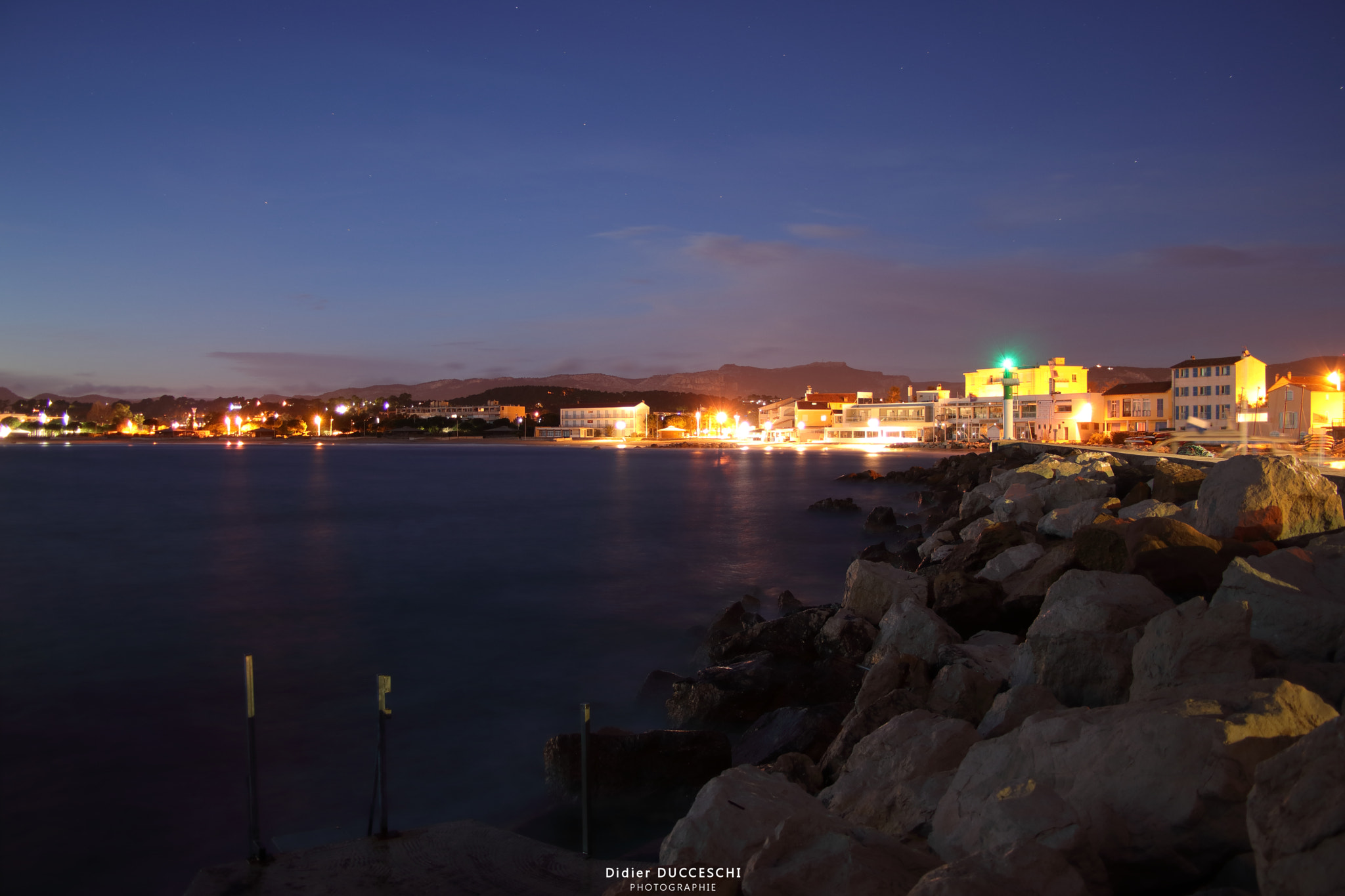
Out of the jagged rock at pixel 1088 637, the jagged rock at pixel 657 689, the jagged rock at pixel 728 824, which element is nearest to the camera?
the jagged rock at pixel 728 824

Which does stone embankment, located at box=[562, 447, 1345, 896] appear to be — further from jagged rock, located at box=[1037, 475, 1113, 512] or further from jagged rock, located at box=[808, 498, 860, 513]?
jagged rock, located at box=[808, 498, 860, 513]

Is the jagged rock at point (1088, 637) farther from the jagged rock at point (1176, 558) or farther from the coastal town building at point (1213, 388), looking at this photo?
the coastal town building at point (1213, 388)

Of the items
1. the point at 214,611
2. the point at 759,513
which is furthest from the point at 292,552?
the point at 759,513

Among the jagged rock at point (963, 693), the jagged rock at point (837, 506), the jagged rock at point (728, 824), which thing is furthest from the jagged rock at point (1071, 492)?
the jagged rock at point (837, 506)

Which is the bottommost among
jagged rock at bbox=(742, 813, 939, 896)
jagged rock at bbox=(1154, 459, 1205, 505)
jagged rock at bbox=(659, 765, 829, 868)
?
jagged rock at bbox=(659, 765, 829, 868)

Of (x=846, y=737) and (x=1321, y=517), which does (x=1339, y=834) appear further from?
(x=1321, y=517)

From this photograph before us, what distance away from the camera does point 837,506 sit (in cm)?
3359

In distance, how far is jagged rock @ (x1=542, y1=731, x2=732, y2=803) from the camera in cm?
670

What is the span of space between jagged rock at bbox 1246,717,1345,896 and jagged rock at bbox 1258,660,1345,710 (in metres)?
2.17

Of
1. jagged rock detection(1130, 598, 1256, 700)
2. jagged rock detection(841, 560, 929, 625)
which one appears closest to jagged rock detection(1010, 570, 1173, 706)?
jagged rock detection(1130, 598, 1256, 700)

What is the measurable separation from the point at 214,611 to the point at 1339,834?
1736 centimetres

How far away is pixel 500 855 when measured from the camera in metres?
5.24

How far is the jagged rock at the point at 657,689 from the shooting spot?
9594mm

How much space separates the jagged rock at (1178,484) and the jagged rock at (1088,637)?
7.42m
